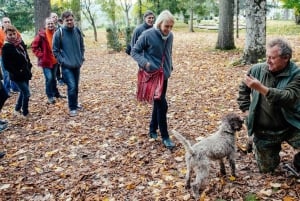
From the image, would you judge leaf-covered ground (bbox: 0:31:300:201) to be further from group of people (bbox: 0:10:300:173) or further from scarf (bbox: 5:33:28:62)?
scarf (bbox: 5:33:28:62)

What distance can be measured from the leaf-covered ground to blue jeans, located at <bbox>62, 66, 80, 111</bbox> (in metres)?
0.38

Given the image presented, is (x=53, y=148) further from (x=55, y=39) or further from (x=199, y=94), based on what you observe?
(x=199, y=94)

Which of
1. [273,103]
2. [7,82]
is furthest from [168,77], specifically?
[7,82]

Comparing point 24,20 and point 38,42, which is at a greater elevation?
point 24,20

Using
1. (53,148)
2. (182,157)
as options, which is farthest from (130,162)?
(53,148)

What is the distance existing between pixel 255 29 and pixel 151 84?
243 inches

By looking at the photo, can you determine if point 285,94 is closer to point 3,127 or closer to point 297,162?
point 297,162

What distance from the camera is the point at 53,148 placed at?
20.1 ft

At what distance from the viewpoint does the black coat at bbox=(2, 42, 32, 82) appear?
281 inches

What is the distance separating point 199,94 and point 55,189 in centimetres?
474

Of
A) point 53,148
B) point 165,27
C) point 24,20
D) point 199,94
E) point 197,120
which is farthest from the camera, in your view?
point 24,20

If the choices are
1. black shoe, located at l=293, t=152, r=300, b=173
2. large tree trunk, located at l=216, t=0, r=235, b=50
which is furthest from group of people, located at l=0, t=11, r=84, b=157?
large tree trunk, located at l=216, t=0, r=235, b=50

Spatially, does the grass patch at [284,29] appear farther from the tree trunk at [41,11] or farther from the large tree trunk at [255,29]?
the tree trunk at [41,11]

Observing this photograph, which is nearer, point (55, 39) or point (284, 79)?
point (284, 79)
